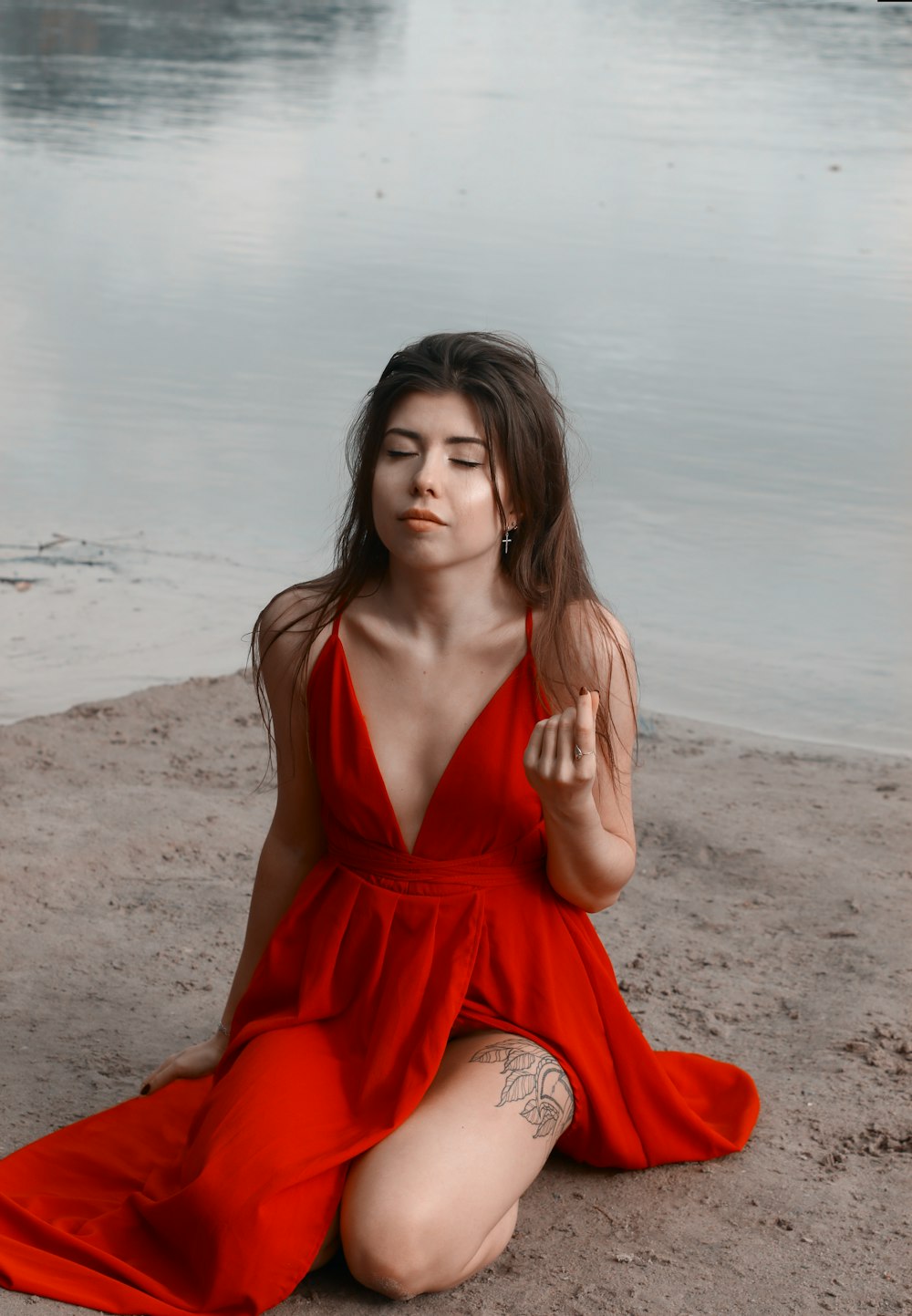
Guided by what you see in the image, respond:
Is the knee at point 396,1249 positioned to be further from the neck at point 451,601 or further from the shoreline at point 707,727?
the shoreline at point 707,727

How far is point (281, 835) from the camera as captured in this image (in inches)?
117

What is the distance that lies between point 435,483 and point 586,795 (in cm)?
55

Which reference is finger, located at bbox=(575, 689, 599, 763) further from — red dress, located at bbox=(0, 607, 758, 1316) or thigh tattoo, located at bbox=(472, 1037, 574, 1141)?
thigh tattoo, located at bbox=(472, 1037, 574, 1141)

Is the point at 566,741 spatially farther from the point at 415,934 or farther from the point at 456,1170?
the point at 456,1170

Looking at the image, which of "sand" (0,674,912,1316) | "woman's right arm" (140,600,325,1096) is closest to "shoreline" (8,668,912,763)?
"sand" (0,674,912,1316)

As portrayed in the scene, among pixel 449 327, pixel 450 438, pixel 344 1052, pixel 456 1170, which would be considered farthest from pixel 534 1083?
pixel 449 327

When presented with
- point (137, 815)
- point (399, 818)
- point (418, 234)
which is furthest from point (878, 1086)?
point (418, 234)

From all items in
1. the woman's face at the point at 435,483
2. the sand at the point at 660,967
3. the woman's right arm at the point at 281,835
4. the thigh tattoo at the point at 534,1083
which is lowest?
the sand at the point at 660,967

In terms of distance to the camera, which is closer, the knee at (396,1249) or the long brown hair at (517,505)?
the knee at (396,1249)

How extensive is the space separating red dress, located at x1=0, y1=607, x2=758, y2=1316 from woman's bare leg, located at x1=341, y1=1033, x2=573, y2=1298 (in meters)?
Result: 0.04

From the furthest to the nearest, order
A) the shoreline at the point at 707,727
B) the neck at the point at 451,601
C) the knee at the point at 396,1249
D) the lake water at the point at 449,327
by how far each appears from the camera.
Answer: the lake water at the point at 449,327 < the shoreline at the point at 707,727 < the neck at the point at 451,601 < the knee at the point at 396,1249

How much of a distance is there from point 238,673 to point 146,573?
1.08 metres

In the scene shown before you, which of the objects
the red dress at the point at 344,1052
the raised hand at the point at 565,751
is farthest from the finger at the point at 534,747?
the red dress at the point at 344,1052

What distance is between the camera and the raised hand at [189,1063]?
9.70 ft
